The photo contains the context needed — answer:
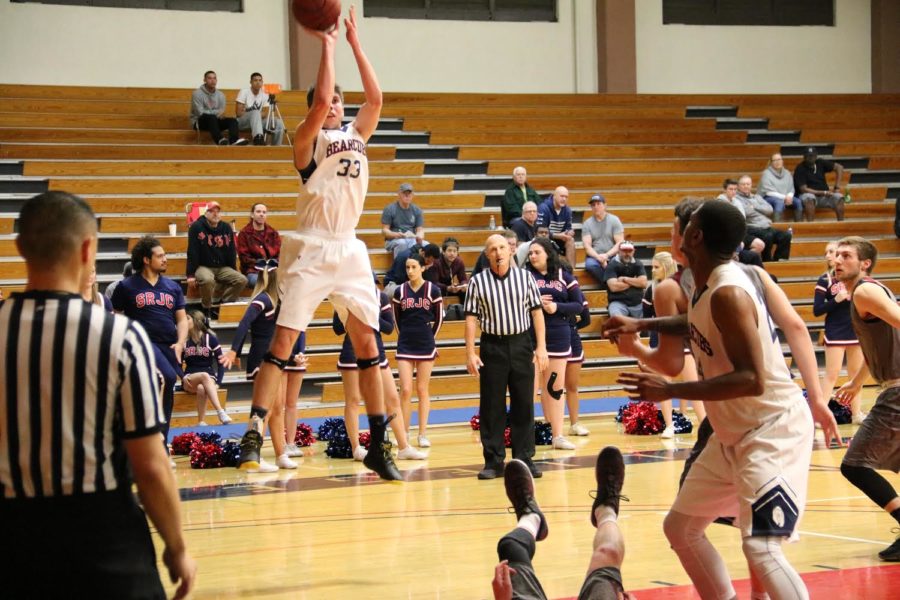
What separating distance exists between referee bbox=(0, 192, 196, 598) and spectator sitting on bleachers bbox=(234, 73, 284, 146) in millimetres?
14192

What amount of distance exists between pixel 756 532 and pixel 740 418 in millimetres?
386

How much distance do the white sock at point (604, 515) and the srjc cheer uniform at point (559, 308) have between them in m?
6.15

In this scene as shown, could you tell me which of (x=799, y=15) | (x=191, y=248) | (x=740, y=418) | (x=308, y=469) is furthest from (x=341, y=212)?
(x=799, y=15)

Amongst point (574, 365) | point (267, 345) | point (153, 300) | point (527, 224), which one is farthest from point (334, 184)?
point (527, 224)

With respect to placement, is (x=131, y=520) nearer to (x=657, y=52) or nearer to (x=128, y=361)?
(x=128, y=361)

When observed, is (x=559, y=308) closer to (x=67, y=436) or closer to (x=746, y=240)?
(x=746, y=240)

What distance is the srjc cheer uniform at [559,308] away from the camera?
10945 mm

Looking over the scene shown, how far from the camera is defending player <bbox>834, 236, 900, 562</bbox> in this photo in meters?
5.75

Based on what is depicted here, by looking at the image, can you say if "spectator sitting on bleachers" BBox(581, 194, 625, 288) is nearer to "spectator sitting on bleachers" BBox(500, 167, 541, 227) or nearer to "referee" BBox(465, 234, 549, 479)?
"spectator sitting on bleachers" BBox(500, 167, 541, 227)

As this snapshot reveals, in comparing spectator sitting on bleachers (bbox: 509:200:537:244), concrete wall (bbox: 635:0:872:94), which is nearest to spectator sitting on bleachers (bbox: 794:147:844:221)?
concrete wall (bbox: 635:0:872:94)

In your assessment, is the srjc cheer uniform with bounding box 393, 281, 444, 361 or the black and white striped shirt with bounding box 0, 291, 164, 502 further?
the srjc cheer uniform with bounding box 393, 281, 444, 361

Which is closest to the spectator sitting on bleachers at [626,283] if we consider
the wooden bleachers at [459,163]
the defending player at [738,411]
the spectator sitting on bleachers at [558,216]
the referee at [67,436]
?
the wooden bleachers at [459,163]

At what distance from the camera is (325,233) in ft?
20.7

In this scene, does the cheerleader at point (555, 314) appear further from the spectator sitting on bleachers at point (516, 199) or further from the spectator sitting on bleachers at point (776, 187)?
the spectator sitting on bleachers at point (776, 187)
